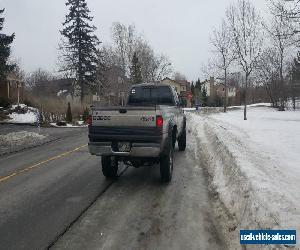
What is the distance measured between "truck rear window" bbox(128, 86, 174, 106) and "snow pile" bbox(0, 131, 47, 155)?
7051mm

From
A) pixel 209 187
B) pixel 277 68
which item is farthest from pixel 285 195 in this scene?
pixel 277 68

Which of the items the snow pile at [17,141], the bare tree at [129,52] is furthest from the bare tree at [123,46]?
the snow pile at [17,141]

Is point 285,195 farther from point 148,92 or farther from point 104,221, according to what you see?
point 148,92

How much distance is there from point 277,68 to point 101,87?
28.8 m

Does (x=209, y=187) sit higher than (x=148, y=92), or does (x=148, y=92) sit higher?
(x=148, y=92)

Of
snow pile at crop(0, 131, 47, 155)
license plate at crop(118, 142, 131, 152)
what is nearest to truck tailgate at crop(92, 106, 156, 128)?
license plate at crop(118, 142, 131, 152)

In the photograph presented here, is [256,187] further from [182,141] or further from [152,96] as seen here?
[182,141]

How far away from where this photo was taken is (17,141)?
62.5ft

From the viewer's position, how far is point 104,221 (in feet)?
20.5

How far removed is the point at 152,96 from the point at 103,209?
17.7 feet

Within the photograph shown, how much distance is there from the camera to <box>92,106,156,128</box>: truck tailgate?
811 cm

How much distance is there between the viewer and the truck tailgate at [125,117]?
8.11 metres

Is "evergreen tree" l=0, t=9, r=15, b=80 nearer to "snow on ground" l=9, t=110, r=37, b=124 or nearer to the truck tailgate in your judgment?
"snow on ground" l=9, t=110, r=37, b=124

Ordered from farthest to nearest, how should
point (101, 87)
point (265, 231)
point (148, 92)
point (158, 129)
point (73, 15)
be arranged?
point (101, 87) < point (73, 15) < point (148, 92) < point (158, 129) < point (265, 231)
